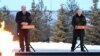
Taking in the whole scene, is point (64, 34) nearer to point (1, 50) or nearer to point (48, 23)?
point (48, 23)

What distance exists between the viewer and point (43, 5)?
29219 millimetres

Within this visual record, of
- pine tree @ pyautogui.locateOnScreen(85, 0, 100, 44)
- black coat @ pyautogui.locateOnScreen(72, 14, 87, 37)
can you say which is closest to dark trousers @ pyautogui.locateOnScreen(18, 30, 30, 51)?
black coat @ pyautogui.locateOnScreen(72, 14, 87, 37)

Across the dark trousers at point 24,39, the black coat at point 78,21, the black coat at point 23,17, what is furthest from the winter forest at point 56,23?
the black coat at point 23,17

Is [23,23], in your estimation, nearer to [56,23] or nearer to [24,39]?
[24,39]

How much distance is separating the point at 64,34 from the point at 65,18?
1001 mm

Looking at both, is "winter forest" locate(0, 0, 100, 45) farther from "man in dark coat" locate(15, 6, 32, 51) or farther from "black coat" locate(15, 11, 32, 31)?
"black coat" locate(15, 11, 32, 31)

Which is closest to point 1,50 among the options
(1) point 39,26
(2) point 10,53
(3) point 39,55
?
(2) point 10,53

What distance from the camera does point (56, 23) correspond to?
2919 cm

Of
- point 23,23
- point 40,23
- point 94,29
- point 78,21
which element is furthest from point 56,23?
point 23,23

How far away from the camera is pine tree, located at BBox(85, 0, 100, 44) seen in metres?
28.9

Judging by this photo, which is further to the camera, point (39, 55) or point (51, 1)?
point (51, 1)

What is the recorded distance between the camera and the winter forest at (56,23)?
28.9m

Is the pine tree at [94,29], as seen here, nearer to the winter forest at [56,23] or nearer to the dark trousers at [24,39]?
the winter forest at [56,23]

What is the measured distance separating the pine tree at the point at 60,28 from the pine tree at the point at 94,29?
4.85 feet
